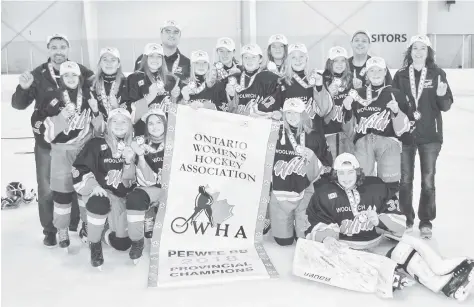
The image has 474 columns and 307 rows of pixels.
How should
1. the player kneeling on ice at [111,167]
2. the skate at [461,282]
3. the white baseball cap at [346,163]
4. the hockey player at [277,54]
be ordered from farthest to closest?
the hockey player at [277,54]
the player kneeling on ice at [111,167]
the white baseball cap at [346,163]
the skate at [461,282]

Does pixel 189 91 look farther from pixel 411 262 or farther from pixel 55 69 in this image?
pixel 411 262

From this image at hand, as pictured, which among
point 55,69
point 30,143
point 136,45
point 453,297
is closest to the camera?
point 453,297

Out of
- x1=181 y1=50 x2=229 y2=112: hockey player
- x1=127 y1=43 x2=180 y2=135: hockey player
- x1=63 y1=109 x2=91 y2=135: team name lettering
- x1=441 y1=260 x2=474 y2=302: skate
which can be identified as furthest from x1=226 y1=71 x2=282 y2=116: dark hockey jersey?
x1=441 y1=260 x2=474 y2=302: skate

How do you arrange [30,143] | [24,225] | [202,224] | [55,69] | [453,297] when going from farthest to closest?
[30,143]
[24,225]
[55,69]
[202,224]
[453,297]

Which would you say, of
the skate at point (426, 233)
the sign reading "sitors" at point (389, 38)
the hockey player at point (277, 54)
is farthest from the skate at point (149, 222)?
the sign reading "sitors" at point (389, 38)

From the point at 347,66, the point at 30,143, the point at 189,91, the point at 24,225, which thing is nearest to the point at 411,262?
the point at 347,66

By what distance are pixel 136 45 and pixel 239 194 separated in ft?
25.8

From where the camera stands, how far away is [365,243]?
3.13 m

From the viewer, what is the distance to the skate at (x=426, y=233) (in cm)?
355

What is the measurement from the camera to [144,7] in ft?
35.3

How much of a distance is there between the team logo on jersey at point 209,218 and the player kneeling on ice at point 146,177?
0.23 m

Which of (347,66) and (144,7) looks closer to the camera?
(347,66)

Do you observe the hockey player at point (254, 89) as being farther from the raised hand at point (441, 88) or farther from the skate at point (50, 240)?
the skate at point (50, 240)

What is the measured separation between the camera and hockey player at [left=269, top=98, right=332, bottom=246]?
11.2 ft
